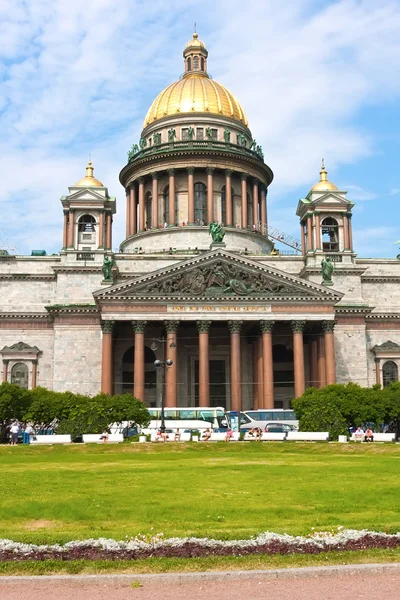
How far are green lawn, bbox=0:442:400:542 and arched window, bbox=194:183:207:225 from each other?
49492mm

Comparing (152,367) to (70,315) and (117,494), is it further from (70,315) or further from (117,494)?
(117,494)

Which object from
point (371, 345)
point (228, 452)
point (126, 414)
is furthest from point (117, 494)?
point (371, 345)

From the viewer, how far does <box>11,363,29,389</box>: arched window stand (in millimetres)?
64806

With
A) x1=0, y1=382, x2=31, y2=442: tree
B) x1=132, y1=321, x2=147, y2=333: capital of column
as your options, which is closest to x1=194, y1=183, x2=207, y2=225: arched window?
x1=132, y1=321, x2=147, y2=333: capital of column

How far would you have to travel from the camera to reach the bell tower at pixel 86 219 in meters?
68.0

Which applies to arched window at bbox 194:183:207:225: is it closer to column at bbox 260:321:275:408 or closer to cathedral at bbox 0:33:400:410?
cathedral at bbox 0:33:400:410

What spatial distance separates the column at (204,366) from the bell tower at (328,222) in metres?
15.7

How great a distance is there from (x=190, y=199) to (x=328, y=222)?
16.1 metres

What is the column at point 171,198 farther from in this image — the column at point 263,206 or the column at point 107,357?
the column at point 107,357

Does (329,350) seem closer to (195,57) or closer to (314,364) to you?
(314,364)

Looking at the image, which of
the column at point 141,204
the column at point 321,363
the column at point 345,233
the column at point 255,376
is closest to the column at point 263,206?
the column at point 141,204

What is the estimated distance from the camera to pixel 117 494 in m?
19.7

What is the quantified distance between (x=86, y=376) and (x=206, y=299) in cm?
1318

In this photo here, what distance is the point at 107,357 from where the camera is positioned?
2312 inches
